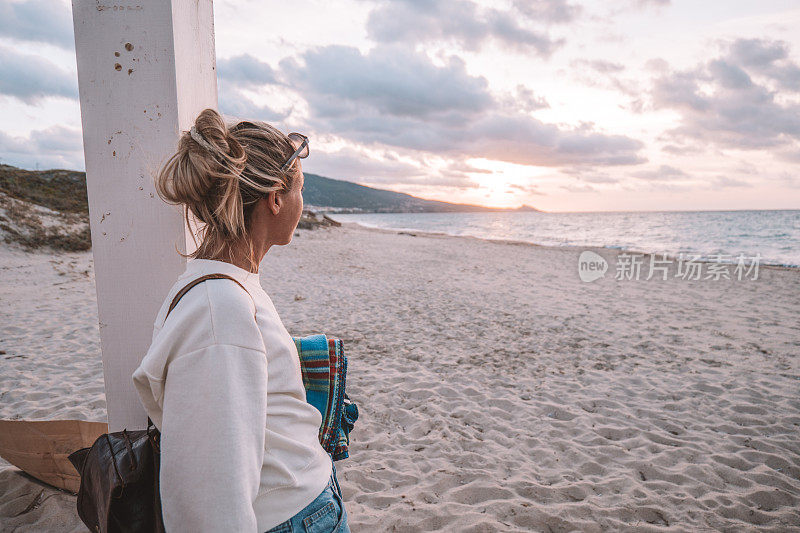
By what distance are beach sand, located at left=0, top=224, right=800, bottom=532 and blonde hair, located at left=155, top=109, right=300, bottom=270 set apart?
2.25 m

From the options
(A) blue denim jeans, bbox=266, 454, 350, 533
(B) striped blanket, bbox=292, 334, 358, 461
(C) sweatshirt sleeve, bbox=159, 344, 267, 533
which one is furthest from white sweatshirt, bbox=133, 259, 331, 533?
(B) striped blanket, bbox=292, 334, 358, 461

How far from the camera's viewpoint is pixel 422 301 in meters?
8.88

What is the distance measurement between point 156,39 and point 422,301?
7.57 metres

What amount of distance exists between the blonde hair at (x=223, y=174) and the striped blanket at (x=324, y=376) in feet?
1.08

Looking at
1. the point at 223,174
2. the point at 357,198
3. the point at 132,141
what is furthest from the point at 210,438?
the point at 357,198

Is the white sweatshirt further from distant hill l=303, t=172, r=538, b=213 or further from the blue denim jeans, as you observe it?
distant hill l=303, t=172, r=538, b=213

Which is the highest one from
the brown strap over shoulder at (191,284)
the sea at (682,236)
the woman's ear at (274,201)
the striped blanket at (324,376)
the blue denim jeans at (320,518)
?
the woman's ear at (274,201)

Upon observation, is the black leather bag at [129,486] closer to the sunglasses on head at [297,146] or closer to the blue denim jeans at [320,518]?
the blue denim jeans at [320,518]

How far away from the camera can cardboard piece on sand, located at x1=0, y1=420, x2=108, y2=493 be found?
2.48 meters

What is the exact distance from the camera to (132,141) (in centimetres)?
169

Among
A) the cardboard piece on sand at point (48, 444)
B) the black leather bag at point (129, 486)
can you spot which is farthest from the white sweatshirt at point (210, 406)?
the cardboard piece on sand at point (48, 444)

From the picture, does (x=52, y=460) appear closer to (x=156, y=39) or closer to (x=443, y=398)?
(x=156, y=39)

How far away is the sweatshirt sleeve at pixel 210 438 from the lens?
875 millimetres

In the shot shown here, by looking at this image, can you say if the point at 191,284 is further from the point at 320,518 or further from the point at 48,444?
the point at 48,444
